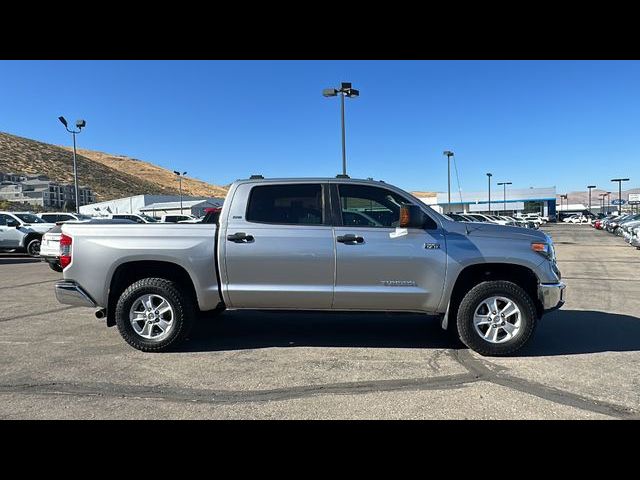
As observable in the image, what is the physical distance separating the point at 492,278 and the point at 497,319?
0.45m

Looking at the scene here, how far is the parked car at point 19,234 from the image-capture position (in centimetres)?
1722

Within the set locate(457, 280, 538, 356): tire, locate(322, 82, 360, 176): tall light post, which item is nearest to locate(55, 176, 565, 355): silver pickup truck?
locate(457, 280, 538, 356): tire

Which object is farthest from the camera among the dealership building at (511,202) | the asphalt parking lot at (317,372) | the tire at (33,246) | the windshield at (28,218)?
the dealership building at (511,202)

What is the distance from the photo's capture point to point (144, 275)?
515cm

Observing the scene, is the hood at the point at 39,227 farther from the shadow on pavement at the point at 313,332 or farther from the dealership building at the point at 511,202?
the dealership building at the point at 511,202

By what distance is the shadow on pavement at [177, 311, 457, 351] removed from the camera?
5.31 metres

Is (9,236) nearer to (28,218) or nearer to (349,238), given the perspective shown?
(28,218)

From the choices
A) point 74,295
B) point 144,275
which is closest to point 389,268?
point 144,275

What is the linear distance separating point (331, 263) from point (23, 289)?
26.7ft

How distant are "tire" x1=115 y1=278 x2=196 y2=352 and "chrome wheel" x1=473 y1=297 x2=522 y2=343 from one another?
3233 millimetres

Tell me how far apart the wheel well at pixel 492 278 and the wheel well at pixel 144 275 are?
3.00 meters

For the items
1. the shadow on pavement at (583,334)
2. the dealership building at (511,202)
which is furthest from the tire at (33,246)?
the dealership building at (511,202)
